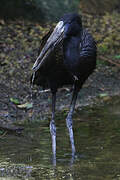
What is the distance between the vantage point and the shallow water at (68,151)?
6.23 metres

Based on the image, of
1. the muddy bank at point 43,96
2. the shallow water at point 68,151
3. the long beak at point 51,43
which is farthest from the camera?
the muddy bank at point 43,96

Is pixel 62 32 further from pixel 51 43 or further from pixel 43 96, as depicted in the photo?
pixel 43 96

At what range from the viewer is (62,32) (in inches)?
294

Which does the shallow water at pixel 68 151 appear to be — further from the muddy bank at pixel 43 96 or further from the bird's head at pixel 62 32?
the bird's head at pixel 62 32

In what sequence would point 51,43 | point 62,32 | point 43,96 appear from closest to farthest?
point 62,32
point 51,43
point 43,96

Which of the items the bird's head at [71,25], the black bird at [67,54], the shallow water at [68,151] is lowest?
the shallow water at [68,151]

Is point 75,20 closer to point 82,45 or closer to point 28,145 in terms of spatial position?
point 82,45

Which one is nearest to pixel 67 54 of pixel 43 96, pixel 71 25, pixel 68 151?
pixel 71 25

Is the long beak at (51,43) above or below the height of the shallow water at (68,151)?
above

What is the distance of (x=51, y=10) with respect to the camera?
1533 centimetres

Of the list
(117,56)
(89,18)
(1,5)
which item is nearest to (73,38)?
(117,56)

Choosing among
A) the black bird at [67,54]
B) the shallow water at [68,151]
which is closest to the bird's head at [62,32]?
the black bird at [67,54]

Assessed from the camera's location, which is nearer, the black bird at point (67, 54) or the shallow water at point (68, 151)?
the shallow water at point (68, 151)

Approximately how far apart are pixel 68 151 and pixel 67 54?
1.32 m
